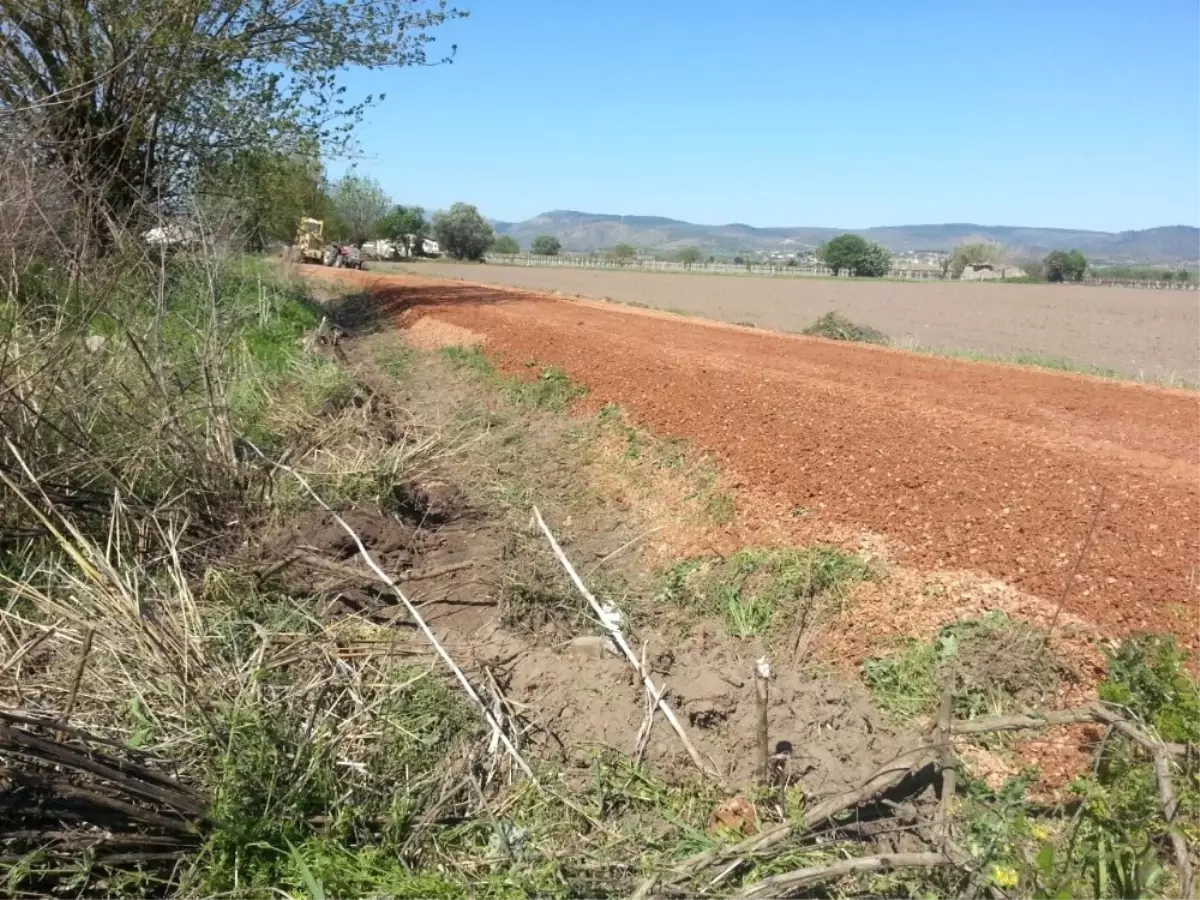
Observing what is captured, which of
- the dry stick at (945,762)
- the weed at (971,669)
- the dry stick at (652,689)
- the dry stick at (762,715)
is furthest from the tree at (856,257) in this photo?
the dry stick at (945,762)

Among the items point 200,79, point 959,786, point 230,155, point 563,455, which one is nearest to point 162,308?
point 563,455

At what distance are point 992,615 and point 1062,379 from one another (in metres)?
8.90

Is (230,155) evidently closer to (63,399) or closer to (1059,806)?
(63,399)

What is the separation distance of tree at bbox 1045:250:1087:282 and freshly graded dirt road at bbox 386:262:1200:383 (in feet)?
176

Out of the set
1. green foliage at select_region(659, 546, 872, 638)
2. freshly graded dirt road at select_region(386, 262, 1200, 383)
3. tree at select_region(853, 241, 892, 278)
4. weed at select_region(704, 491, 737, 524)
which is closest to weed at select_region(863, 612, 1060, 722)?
green foliage at select_region(659, 546, 872, 638)

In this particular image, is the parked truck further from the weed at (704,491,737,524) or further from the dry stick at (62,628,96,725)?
the dry stick at (62,628,96,725)

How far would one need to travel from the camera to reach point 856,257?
105000 mm

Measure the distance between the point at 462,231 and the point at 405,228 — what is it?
609 centimetres

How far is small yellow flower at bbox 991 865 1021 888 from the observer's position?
2798mm

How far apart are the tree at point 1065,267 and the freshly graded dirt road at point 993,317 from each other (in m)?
53.8

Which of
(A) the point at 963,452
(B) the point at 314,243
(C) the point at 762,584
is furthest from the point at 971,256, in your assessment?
(C) the point at 762,584

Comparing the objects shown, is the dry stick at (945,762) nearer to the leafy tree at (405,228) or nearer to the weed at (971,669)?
the weed at (971,669)

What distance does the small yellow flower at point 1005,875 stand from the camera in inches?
110

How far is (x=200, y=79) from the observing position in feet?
51.9
